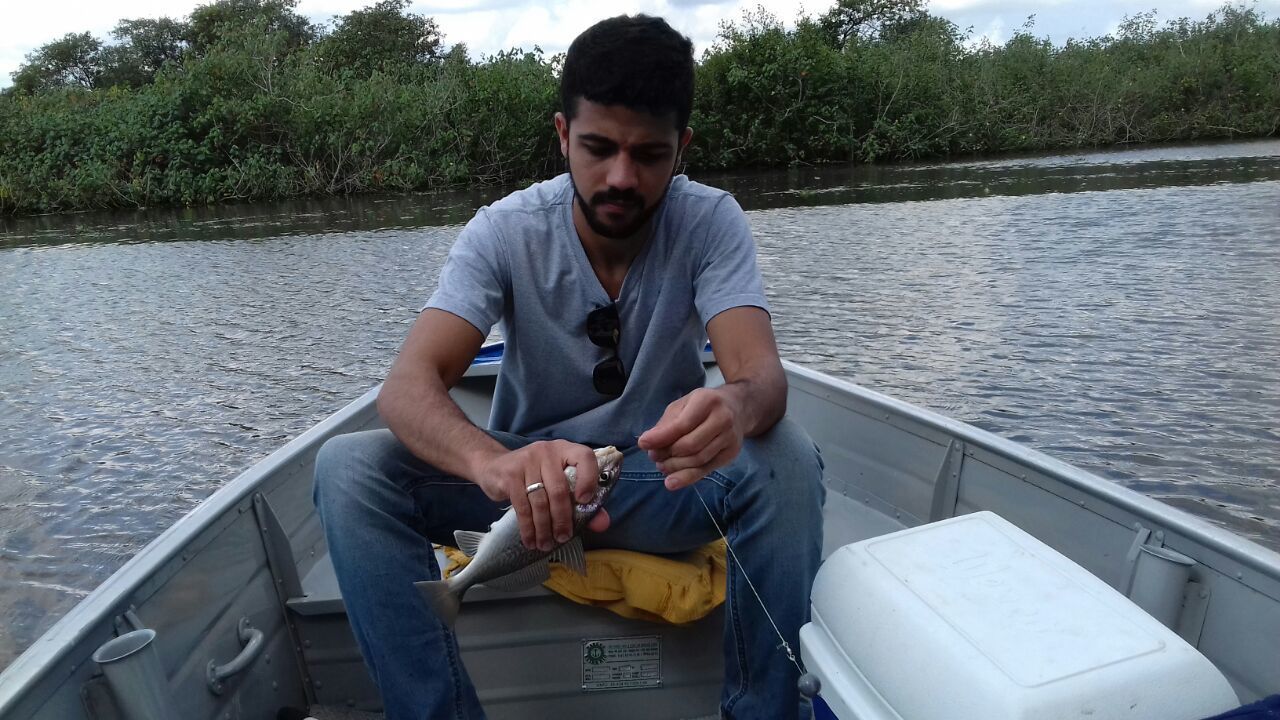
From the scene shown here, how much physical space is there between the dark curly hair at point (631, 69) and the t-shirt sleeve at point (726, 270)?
311 millimetres

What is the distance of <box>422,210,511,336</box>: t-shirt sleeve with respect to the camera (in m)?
2.34

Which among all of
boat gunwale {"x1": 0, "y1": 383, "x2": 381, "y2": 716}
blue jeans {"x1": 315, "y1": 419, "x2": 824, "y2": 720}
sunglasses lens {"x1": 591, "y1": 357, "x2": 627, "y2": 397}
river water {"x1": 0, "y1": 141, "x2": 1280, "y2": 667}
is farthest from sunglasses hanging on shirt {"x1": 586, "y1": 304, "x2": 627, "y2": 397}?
river water {"x1": 0, "y1": 141, "x2": 1280, "y2": 667}

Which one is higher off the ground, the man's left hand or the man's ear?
the man's ear

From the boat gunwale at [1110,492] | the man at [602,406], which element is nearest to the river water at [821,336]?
the boat gunwale at [1110,492]

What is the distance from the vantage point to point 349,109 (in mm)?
27234

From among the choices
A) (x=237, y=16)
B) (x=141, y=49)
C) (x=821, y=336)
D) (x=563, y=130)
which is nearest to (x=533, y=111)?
(x=821, y=336)

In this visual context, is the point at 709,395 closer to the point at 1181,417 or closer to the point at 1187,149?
the point at 1181,417

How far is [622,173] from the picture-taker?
2365 mm

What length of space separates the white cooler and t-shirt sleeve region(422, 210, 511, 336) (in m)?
1.14

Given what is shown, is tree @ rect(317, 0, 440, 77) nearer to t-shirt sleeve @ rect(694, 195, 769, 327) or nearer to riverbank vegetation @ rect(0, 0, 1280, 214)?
riverbank vegetation @ rect(0, 0, 1280, 214)

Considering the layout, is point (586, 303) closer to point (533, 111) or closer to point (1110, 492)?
point (1110, 492)

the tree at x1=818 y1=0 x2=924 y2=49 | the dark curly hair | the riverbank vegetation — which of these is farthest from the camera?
the tree at x1=818 y1=0 x2=924 y2=49

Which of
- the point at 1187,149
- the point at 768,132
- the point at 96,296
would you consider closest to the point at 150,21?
the point at 768,132

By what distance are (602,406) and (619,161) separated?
69cm
